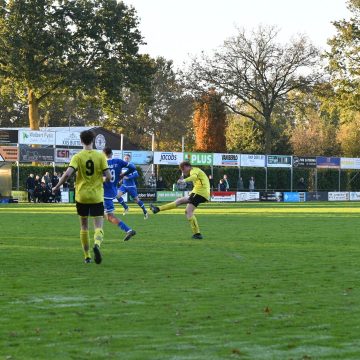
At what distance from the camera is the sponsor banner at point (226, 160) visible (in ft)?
189

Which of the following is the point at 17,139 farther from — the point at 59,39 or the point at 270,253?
the point at 270,253

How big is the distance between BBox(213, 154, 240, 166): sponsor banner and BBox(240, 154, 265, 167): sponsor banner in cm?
60

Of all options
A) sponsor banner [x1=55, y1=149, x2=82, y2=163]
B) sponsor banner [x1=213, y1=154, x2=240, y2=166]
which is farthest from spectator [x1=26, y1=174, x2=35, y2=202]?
sponsor banner [x1=213, y1=154, x2=240, y2=166]

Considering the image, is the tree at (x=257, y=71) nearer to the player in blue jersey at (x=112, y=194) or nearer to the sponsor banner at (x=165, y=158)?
the sponsor banner at (x=165, y=158)

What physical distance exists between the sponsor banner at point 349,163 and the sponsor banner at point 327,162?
1.40 ft

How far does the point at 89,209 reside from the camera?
44.9 ft

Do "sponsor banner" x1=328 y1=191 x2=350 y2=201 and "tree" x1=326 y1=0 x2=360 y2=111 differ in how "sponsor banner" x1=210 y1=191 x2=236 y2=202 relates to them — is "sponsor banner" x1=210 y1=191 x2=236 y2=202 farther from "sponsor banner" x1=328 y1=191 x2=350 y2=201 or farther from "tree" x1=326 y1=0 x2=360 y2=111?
"tree" x1=326 y1=0 x2=360 y2=111

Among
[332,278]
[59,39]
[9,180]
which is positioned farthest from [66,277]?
[59,39]

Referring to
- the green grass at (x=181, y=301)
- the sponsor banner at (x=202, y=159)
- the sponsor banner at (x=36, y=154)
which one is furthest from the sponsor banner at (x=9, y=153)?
the green grass at (x=181, y=301)

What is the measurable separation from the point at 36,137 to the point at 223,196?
13.5 meters

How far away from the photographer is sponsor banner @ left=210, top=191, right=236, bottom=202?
5656 cm

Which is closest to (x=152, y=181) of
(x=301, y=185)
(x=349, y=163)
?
(x=301, y=185)

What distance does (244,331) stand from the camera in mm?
7738

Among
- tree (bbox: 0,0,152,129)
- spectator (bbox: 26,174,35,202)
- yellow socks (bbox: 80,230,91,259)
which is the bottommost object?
yellow socks (bbox: 80,230,91,259)
